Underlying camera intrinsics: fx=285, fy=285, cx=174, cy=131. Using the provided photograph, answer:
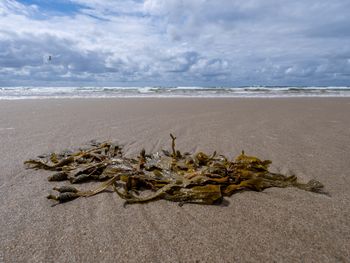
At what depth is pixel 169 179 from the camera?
2396 millimetres

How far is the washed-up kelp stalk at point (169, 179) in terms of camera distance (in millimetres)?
2143

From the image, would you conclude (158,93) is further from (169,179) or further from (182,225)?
(182,225)

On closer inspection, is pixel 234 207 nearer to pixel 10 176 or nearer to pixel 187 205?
pixel 187 205

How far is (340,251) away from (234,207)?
69cm

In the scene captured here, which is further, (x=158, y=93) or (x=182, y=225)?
(x=158, y=93)

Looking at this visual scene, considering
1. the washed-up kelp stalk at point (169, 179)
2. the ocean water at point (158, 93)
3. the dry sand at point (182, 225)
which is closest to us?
the dry sand at point (182, 225)

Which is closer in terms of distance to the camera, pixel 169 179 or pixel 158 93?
pixel 169 179

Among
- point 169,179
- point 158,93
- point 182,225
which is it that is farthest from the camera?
point 158,93

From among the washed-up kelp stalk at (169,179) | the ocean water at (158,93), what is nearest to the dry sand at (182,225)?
the washed-up kelp stalk at (169,179)

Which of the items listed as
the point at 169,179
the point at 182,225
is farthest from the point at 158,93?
the point at 182,225

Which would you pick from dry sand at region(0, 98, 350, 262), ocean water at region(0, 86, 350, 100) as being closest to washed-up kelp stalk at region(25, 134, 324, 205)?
dry sand at region(0, 98, 350, 262)

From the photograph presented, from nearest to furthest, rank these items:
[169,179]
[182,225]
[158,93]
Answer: [182,225] < [169,179] < [158,93]

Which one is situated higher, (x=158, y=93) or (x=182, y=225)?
(x=182, y=225)

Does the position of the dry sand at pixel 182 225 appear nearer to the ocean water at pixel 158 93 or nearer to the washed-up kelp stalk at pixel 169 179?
the washed-up kelp stalk at pixel 169 179
